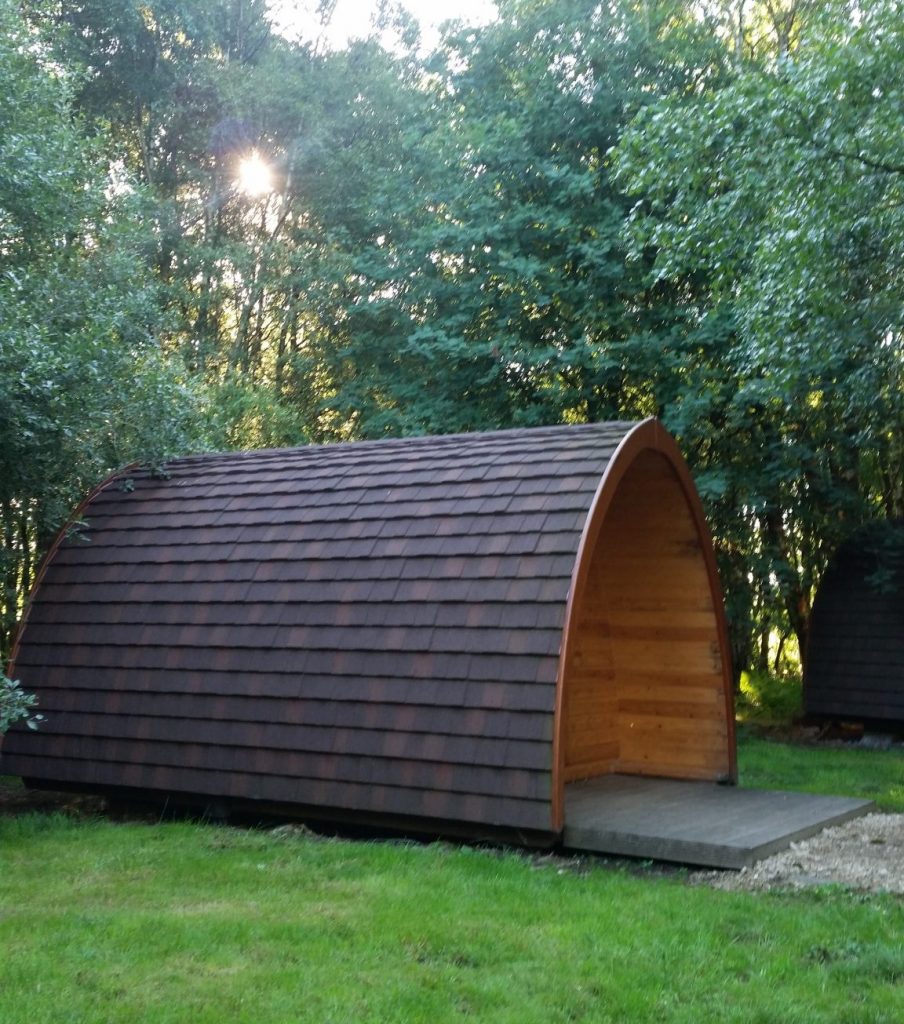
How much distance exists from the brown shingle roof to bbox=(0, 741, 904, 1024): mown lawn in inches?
32.2

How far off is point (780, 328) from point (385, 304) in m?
8.31

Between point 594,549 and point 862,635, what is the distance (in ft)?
25.3

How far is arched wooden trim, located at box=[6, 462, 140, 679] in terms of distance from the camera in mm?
9070

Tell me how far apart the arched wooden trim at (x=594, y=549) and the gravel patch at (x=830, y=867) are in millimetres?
961

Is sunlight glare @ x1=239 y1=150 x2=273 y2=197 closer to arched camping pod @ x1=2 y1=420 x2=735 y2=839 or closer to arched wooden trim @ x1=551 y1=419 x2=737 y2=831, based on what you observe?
arched camping pod @ x1=2 y1=420 x2=735 y2=839

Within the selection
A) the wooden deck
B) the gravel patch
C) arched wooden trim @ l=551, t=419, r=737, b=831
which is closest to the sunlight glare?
arched wooden trim @ l=551, t=419, r=737, b=831

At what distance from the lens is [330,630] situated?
7652mm

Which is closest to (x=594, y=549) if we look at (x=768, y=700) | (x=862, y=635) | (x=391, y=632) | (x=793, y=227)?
(x=391, y=632)

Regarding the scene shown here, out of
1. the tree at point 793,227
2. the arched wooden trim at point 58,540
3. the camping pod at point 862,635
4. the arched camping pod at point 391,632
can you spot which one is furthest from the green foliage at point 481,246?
the arched camping pod at point 391,632

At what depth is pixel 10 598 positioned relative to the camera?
37.4 ft

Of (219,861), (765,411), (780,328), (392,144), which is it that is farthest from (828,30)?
(392,144)

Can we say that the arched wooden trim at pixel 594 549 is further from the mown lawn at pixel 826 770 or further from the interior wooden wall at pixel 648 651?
the mown lawn at pixel 826 770

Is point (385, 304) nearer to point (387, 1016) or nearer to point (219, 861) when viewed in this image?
point (219, 861)

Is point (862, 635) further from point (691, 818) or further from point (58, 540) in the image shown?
point (58, 540)
